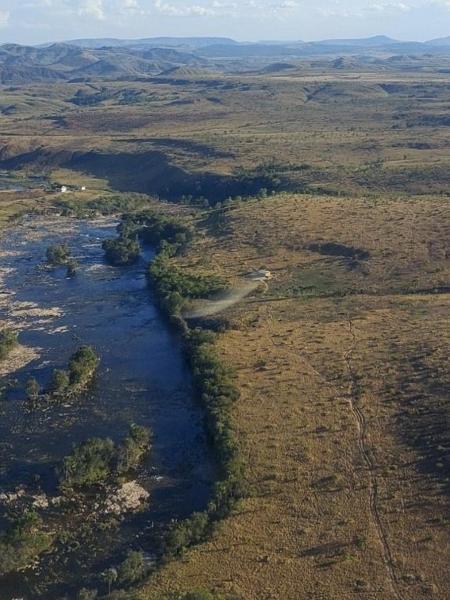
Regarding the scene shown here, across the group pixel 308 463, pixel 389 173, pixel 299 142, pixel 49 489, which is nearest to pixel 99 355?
pixel 49 489

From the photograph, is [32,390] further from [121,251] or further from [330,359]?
[121,251]

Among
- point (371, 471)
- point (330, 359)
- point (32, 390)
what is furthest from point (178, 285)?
point (371, 471)

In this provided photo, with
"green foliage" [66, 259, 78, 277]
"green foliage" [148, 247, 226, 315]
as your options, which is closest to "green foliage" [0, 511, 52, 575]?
→ "green foliage" [148, 247, 226, 315]

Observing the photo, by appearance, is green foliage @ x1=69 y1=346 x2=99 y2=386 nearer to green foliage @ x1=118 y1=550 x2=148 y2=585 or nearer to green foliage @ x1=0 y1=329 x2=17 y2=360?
green foliage @ x1=0 y1=329 x2=17 y2=360

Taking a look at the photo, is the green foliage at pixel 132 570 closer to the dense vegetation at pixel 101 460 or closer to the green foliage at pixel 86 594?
the green foliage at pixel 86 594

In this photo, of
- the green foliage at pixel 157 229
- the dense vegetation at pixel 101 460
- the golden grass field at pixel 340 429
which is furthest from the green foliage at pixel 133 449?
the green foliage at pixel 157 229

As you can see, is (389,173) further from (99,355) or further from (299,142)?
(99,355)
